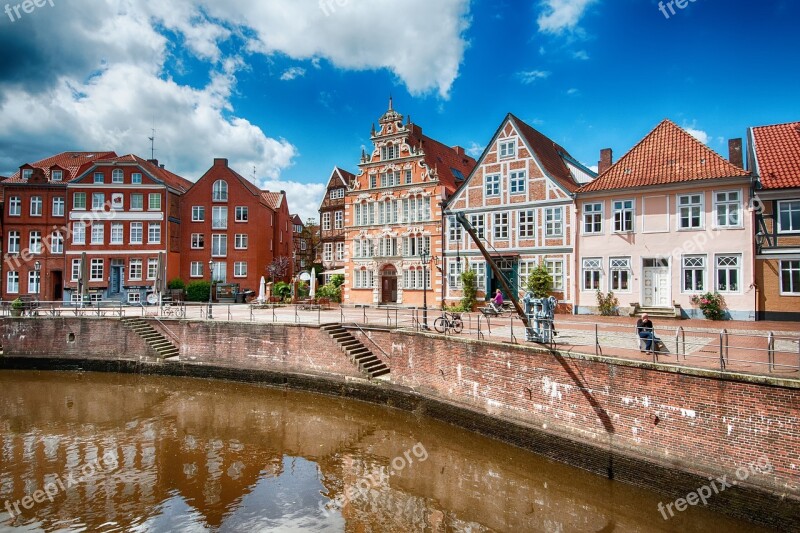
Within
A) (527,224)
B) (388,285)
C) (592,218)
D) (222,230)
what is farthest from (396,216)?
(222,230)

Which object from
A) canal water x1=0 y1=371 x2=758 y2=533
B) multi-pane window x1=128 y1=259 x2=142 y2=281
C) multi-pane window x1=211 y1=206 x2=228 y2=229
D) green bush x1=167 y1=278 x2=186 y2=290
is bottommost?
canal water x1=0 y1=371 x2=758 y2=533

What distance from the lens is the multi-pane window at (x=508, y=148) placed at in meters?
26.1

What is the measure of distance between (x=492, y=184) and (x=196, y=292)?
2374 cm

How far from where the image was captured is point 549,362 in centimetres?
1205

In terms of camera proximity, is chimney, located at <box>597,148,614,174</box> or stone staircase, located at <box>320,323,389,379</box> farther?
chimney, located at <box>597,148,614,174</box>

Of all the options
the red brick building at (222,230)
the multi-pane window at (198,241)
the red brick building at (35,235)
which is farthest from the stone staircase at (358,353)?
the red brick building at (35,235)

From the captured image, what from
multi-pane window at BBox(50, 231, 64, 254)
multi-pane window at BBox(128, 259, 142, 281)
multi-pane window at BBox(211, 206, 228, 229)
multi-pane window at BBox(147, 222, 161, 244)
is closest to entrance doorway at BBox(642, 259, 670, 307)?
multi-pane window at BBox(211, 206, 228, 229)

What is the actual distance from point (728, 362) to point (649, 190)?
1377cm

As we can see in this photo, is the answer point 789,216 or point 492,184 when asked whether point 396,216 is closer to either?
point 492,184

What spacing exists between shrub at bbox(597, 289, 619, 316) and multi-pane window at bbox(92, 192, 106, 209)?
3618 cm

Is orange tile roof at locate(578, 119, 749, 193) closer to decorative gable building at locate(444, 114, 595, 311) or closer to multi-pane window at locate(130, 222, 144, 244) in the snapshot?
decorative gable building at locate(444, 114, 595, 311)

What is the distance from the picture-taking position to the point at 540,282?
2402 centimetres

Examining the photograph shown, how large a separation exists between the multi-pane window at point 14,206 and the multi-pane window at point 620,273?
42.0 m

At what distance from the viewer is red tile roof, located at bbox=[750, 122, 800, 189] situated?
19.2 meters
